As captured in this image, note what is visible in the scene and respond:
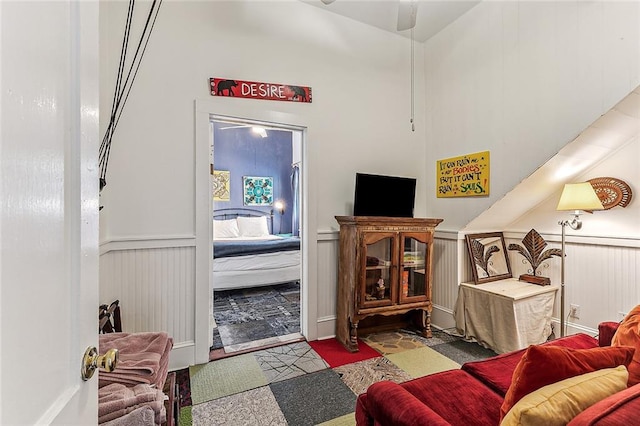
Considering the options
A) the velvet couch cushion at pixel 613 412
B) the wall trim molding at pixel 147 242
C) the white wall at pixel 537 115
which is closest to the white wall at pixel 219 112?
the wall trim molding at pixel 147 242

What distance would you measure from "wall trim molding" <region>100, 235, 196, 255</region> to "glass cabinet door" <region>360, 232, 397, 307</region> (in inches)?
61.1

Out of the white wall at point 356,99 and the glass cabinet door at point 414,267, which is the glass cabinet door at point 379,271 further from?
the white wall at point 356,99

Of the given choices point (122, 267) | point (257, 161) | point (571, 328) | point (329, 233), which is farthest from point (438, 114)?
point (257, 161)

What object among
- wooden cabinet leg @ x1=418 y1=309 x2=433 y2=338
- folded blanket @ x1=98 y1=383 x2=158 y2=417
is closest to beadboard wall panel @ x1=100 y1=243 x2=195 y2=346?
folded blanket @ x1=98 y1=383 x2=158 y2=417

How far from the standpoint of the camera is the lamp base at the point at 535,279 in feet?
9.26

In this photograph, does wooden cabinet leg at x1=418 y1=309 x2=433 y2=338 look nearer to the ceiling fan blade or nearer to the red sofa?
the red sofa

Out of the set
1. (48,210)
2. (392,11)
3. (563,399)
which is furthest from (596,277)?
(48,210)

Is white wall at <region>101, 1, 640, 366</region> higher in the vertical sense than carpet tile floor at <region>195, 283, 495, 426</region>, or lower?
higher

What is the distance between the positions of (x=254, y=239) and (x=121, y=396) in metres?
4.10

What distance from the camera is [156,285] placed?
7.77 feet

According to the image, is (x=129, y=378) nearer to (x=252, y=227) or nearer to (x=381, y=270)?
(x=381, y=270)

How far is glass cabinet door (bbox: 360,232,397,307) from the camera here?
2.77 m

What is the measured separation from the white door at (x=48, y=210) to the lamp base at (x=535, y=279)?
11.2 ft

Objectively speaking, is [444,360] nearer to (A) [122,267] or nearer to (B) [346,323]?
(B) [346,323]
